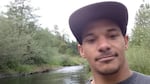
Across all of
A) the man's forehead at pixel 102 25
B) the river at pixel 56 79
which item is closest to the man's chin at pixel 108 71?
the man's forehead at pixel 102 25

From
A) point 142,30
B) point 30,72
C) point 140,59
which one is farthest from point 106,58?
point 30,72

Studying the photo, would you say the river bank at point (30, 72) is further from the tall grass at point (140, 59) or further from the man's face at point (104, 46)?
the man's face at point (104, 46)

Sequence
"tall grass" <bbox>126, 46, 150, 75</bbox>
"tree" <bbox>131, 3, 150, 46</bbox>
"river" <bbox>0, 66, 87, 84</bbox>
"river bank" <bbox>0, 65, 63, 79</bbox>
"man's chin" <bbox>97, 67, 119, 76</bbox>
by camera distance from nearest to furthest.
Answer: "man's chin" <bbox>97, 67, 119, 76</bbox>
"tall grass" <bbox>126, 46, 150, 75</bbox>
"tree" <bbox>131, 3, 150, 46</bbox>
"river" <bbox>0, 66, 87, 84</bbox>
"river bank" <bbox>0, 65, 63, 79</bbox>

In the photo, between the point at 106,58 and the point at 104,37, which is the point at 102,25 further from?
the point at 106,58

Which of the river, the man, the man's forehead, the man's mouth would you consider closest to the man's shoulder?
the man

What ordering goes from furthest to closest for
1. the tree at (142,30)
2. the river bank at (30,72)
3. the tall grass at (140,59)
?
the river bank at (30,72)
the tree at (142,30)
the tall grass at (140,59)

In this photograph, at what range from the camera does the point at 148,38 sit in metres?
19.3

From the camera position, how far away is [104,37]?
1.73 metres

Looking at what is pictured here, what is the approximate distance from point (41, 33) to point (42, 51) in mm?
4371

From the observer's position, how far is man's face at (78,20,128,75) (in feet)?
5.44

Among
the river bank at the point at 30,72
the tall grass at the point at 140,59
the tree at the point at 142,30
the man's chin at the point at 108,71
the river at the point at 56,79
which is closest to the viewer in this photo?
the man's chin at the point at 108,71

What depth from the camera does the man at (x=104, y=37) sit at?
1.68 metres

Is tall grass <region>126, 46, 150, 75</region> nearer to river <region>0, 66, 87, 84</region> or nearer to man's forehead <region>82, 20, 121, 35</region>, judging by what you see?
river <region>0, 66, 87, 84</region>

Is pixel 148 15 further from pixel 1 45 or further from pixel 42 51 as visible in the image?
pixel 42 51
